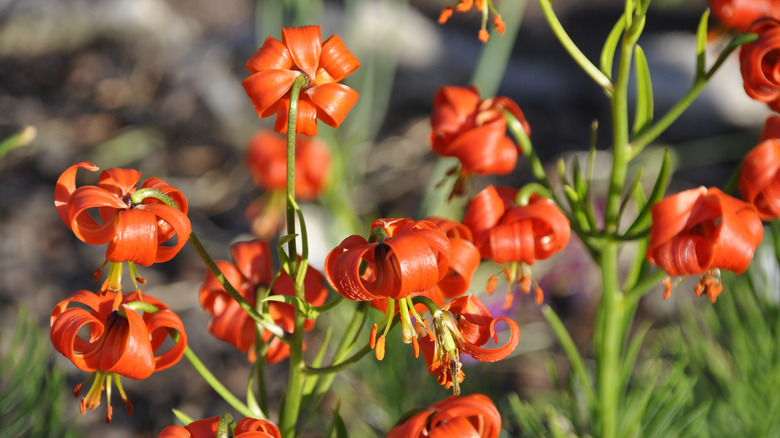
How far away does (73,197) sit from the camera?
583 mm

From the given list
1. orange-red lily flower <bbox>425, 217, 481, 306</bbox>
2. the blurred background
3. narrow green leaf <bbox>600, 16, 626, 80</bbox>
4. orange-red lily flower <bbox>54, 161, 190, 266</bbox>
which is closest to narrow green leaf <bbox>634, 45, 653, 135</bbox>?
narrow green leaf <bbox>600, 16, 626, 80</bbox>

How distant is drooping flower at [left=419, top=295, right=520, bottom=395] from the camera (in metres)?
0.64

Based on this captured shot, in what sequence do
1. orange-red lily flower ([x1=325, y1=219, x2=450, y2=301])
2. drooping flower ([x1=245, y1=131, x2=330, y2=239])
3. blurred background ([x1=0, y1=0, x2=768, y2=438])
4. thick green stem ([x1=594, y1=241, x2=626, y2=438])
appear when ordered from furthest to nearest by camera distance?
1. blurred background ([x1=0, y1=0, x2=768, y2=438])
2. drooping flower ([x1=245, y1=131, x2=330, y2=239])
3. thick green stem ([x1=594, y1=241, x2=626, y2=438])
4. orange-red lily flower ([x1=325, y1=219, x2=450, y2=301])

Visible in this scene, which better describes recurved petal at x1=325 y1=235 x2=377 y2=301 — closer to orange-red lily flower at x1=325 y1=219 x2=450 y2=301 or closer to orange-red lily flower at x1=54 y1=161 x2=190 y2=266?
orange-red lily flower at x1=325 y1=219 x2=450 y2=301

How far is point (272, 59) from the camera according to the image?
65 centimetres

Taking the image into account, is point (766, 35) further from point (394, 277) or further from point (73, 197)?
point (73, 197)

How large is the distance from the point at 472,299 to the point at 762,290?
3.11 feet

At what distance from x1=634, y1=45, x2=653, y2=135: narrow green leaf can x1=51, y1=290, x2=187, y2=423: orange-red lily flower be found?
56 centimetres

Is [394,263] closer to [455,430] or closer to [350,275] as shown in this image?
[350,275]

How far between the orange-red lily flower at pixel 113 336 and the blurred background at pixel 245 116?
3.78 ft

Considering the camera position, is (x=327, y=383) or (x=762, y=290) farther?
(x=762, y=290)

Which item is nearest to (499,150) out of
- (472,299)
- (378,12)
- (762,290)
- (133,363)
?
(472,299)

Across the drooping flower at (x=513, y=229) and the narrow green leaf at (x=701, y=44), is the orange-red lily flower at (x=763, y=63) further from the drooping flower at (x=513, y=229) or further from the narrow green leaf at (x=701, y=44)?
the drooping flower at (x=513, y=229)

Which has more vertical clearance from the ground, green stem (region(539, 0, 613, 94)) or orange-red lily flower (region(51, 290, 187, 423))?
green stem (region(539, 0, 613, 94))
